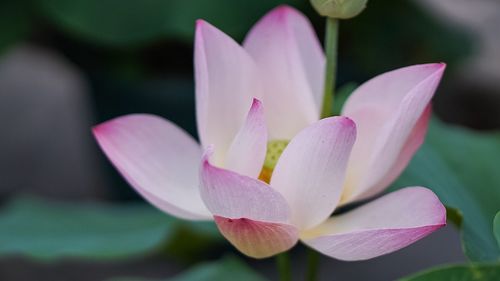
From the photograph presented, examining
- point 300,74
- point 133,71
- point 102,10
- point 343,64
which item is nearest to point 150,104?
point 133,71

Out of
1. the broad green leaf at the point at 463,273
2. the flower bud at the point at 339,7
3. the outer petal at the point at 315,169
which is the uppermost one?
the flower bud at the point at 339,7

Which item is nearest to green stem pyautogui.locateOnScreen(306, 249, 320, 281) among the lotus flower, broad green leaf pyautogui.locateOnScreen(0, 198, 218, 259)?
the lotus flower

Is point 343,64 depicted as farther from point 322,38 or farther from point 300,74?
point 300,74

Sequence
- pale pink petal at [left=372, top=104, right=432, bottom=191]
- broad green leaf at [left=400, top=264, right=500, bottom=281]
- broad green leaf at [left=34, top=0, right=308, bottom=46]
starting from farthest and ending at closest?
broad green leaf at [left=34, top=0, right=308, bottom=46] → pale pink petal at [left=372, top=104, right=432, bottom=191] → broad green leaf at [left=400, top=264, right=500, bottom=281]

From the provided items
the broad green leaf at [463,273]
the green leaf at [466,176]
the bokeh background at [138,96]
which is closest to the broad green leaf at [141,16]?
the bokeh background at [138,96]

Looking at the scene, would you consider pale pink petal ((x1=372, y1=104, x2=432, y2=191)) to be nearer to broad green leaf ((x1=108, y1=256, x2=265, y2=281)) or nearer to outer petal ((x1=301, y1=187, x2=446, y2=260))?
outer petal ((x1=301, y1=187, x2=446, y2=260))

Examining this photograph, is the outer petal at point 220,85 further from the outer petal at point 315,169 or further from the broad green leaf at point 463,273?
the broad green leaf at point 463,273

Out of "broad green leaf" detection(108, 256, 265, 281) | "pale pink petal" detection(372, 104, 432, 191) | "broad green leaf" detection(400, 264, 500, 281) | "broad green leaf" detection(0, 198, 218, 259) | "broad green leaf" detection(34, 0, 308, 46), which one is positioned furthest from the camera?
"broad green leaf" detection(34, 0, 308, 46)

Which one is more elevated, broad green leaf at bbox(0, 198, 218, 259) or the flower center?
the flower center
